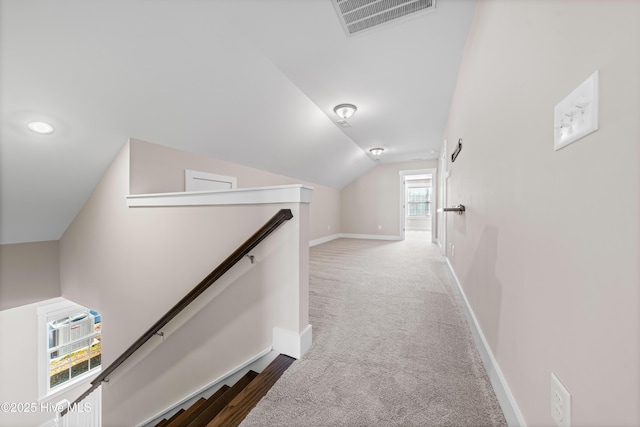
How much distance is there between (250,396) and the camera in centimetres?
111

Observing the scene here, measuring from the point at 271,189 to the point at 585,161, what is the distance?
51.9 inches

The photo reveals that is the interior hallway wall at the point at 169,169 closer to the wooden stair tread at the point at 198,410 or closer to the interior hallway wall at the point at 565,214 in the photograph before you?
the wooden stair tread at the point at 198,410

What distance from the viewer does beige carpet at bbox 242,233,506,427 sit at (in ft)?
3.21

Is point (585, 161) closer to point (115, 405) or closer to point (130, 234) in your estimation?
point (130, 234)

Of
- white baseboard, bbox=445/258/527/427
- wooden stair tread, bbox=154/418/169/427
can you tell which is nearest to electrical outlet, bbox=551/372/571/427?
white baseboard, bbox=445/258/527/427

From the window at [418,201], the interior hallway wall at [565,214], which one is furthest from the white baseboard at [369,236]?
the interior hallway wall at [565,214]

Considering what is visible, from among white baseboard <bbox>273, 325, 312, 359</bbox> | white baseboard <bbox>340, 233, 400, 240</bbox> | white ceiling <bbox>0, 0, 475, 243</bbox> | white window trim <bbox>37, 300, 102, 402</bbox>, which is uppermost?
white ceiling <bbox>0, 0, 475, 243</bbox>

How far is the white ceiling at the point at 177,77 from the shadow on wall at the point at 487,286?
173 centimetres

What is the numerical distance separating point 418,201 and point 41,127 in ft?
32.0

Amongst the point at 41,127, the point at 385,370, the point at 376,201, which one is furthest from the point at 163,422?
the point at 376,201

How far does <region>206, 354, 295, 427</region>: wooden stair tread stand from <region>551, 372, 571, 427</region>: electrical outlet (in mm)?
1126

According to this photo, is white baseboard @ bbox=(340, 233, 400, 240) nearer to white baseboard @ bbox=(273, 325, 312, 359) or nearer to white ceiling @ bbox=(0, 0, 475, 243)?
white ceiling @ bbox=(0, 0, 475, 243)

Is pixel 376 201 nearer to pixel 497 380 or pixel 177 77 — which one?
pixel 177 77

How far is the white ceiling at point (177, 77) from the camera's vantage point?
1504 mm
